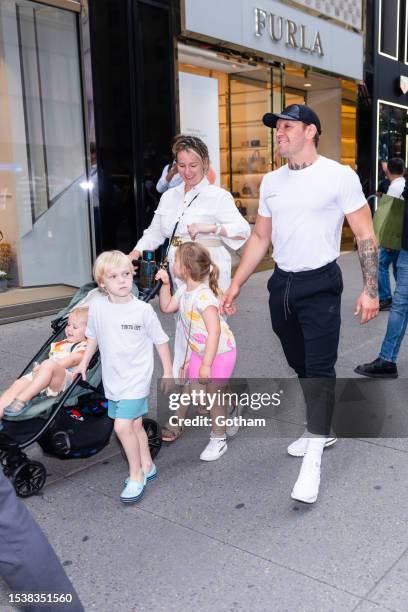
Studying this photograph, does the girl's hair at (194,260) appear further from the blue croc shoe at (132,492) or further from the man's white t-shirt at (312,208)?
the blue croc shoe at (132,492)

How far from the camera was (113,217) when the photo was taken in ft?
29.5

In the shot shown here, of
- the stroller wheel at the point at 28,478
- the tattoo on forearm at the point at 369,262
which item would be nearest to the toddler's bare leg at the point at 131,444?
the stroller wheel at the point at 28,478

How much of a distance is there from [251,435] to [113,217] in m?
5.24

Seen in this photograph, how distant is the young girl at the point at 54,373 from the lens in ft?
11.6

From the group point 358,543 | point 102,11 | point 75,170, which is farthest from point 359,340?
point 102,11

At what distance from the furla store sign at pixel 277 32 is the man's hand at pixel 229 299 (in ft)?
22.0

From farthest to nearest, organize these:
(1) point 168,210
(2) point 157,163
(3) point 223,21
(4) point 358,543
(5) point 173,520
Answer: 1. (3) point 223,21
2. (2) point 157,163
3. (1) point 168,210
4. (5) point 173,520
5. (4) point 358,543

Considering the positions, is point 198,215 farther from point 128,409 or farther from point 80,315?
point 128,409

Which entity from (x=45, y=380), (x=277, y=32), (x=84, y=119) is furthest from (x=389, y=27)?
(x=45, y=380)

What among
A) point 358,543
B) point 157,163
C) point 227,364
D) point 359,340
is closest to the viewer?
point 358,543

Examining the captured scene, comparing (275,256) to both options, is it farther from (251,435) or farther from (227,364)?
(251,435)

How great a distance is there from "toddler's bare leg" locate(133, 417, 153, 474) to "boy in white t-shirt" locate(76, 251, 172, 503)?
3.9 inches

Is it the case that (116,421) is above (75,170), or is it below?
below

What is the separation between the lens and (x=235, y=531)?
323cm
